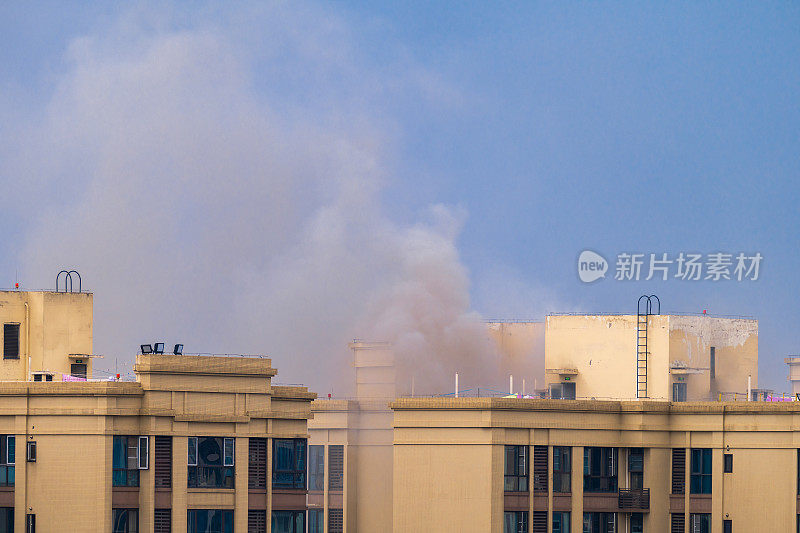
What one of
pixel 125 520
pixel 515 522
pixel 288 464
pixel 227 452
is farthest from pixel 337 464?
pixel 125 520

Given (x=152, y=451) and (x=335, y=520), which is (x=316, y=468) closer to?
(x=335, y=520)

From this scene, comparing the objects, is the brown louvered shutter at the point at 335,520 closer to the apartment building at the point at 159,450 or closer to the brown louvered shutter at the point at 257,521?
the apartment building at the point at 159,450

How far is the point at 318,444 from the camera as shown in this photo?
106 m

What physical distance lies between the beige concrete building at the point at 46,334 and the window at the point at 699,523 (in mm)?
28346

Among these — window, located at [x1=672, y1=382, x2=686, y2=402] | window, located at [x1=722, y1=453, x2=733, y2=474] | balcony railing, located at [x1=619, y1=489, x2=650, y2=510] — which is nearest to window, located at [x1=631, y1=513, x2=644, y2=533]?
balcony railing, located at [x1=619, y1=489, x2=650, y2=510]

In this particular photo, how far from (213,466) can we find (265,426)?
110 inches

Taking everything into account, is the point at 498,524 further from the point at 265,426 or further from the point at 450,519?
the point at 265,426

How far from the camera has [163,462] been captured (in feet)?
236

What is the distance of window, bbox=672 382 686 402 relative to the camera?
311 ft

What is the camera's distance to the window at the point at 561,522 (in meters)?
82.4

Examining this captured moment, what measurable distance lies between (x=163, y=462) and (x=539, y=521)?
18.8m

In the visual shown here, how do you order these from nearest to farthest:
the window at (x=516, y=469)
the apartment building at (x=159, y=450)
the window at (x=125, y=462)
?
the apartment building at (x=159, y=450) → the window at (x=125, y=462) → the window at (x=516, y=469)

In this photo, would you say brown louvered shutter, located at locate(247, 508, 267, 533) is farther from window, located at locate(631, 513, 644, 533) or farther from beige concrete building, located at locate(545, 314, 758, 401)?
beige concrete building, located at locate(545, 314, 758, 401)

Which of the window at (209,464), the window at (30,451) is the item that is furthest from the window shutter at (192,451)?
the window at (30,451)
